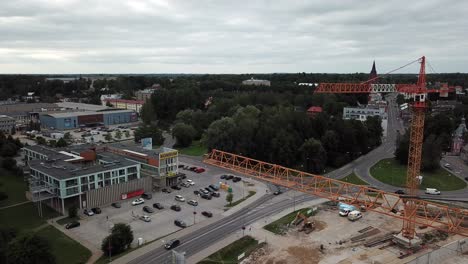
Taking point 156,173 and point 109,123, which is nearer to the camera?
point 156,173

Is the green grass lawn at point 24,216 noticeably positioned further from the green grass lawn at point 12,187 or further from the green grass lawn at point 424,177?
the green grass lawn at point 424,177

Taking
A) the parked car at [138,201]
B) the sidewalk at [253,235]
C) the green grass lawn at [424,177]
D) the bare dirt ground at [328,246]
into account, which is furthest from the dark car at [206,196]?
the green grass lawn at [424,177]

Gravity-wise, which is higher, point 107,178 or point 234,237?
point 107,178

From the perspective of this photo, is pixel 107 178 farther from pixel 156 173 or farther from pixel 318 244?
pixel 318 244

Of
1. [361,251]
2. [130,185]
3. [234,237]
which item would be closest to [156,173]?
[130,185]

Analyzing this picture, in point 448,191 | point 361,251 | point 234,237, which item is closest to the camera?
point 361,251

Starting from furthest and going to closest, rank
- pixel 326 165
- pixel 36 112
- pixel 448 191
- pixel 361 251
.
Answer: pixel 36 112
pixel 326 165
pixel 448 191
pixel 361 251

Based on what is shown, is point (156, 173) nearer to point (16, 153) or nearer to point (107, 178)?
point (107, 178)
